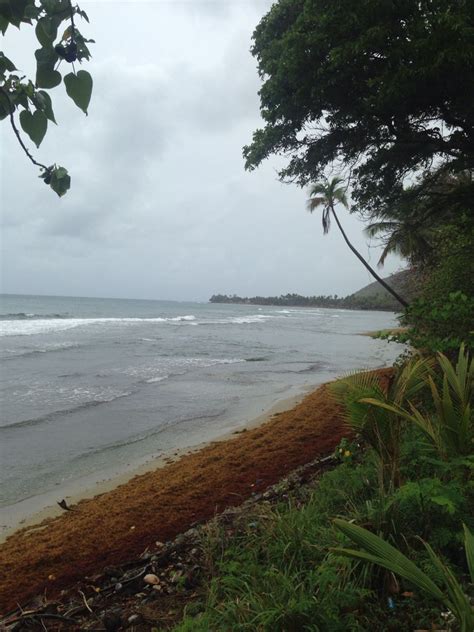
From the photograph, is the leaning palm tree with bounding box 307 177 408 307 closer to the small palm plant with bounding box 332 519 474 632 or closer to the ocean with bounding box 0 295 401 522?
the ocean with bounding box 0 295 401 522

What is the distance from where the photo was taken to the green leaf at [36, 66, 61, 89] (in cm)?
94

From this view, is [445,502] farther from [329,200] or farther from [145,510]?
[329,200]

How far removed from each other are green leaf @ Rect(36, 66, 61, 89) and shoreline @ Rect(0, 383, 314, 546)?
14.8ft

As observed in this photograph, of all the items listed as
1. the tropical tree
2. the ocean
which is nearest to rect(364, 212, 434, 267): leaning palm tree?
the tropical tree

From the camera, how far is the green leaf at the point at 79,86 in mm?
903

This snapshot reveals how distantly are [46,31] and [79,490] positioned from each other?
543cm

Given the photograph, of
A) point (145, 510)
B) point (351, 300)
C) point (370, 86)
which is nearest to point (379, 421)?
point (145, 510)

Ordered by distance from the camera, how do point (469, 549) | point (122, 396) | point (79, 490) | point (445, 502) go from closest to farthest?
point (469, 549) < point (445, 502) < point (79, 490) < point (122, 396)

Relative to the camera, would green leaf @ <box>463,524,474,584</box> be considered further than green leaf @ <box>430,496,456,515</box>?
No

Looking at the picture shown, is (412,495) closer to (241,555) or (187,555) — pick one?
(241,555)

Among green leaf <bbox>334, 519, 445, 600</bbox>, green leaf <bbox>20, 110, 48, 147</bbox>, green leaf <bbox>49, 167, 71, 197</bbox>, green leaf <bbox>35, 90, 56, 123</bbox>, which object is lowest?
green leaf <bbox>334, 519, 445, 600</bbox>

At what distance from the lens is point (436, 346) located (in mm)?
5258

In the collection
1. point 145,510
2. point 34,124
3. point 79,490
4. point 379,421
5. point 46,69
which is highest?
point 46,69

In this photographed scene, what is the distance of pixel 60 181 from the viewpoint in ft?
3.58
